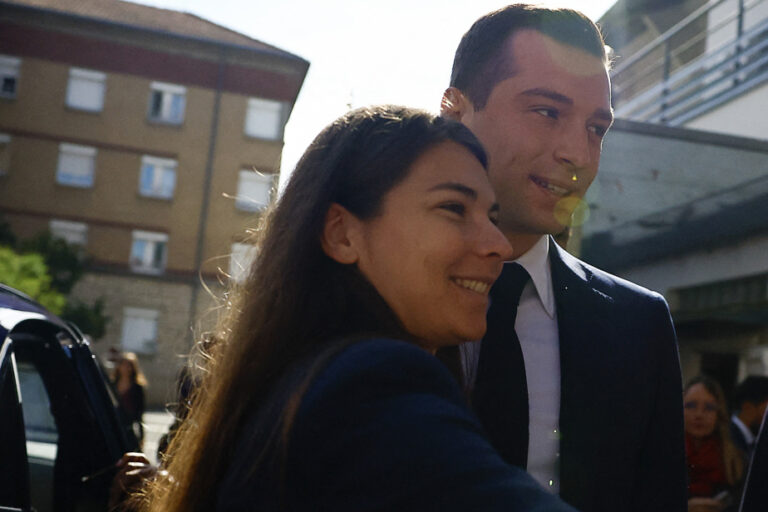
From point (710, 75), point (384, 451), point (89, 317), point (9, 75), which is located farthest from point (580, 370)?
point (9, 75)

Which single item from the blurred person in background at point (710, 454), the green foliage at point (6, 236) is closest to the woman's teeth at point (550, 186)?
the blurred person in background at point (710, 454)

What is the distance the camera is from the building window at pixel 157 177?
105 ft

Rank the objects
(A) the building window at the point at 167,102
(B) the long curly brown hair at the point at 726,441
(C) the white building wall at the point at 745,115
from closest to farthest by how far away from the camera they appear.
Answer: (B) the long curly brown hair at the point at 726,441 → (C) the white building wall at the point at 745,115 → (A) the building window at the point at 167,102

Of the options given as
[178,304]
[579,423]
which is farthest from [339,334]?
[178,304]

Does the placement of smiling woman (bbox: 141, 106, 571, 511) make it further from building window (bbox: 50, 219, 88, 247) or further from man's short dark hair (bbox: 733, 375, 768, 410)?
building window (bbox: 50, 219, 88, 247)

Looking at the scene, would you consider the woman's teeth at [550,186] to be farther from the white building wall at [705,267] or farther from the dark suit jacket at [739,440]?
the white building wall at [705,267]

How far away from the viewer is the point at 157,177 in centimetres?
3212

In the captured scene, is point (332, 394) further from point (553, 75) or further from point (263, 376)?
point (553, 75)

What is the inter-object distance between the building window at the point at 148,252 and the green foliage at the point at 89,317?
324 cm

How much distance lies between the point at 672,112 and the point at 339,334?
1319cm

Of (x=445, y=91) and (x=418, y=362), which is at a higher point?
(x=445, y=91)

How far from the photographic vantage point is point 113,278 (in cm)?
3114

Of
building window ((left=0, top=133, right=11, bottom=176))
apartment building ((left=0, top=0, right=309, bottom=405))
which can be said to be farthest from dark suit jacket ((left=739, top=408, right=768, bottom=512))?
building window ((left=0, top=133, right=11, bottom=176))

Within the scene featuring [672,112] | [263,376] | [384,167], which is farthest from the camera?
[672,112]
